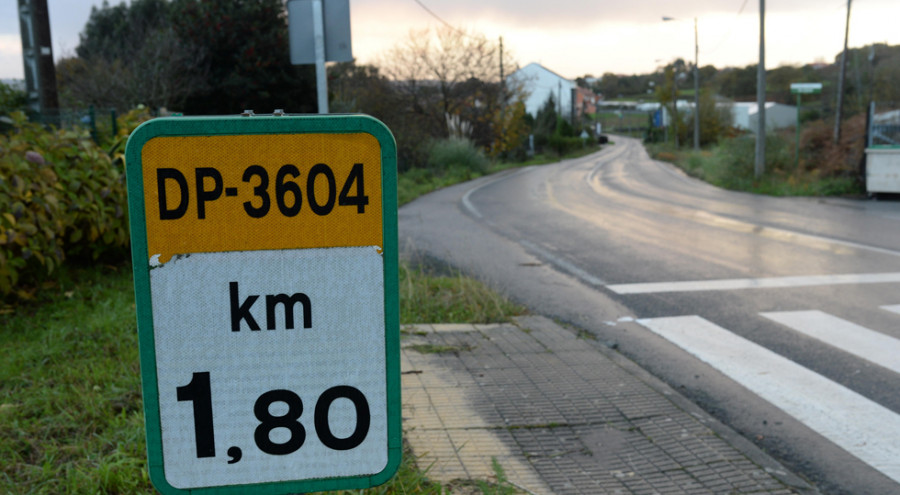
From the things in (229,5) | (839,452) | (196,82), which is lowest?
(839,452)

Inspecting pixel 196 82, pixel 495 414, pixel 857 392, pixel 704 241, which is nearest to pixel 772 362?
pixel 857 392

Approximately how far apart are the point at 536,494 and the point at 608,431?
0.82 metres

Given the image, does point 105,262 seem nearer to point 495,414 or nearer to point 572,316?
point 572,316

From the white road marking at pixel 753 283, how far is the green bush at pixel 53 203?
478cm

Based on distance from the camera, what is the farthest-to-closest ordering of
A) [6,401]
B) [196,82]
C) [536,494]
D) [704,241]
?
[196,82] < [704,241] < [6,401] < [536,494]

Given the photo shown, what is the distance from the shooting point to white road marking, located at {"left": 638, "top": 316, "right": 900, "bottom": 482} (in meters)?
3.84

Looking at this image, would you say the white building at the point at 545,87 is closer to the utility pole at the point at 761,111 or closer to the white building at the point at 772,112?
the white building at the point at 772,112

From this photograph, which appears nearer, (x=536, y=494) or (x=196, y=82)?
(x=536, y=494)

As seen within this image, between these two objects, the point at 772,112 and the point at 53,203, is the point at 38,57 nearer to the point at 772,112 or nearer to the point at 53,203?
the point at 53,203

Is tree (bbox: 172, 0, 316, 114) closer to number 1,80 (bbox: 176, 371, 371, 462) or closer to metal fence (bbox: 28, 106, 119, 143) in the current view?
metal fence (bbox: 28, 106, 119, 143)

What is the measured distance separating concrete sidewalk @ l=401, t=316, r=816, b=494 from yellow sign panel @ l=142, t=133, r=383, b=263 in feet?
6.23

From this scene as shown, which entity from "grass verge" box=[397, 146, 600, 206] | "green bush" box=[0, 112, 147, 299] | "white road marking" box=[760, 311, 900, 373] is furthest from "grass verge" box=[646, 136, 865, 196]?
"green bush" box=[0, 112, 147, 299]

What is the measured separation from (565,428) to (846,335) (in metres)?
3.03

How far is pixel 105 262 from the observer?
26.1 feet
